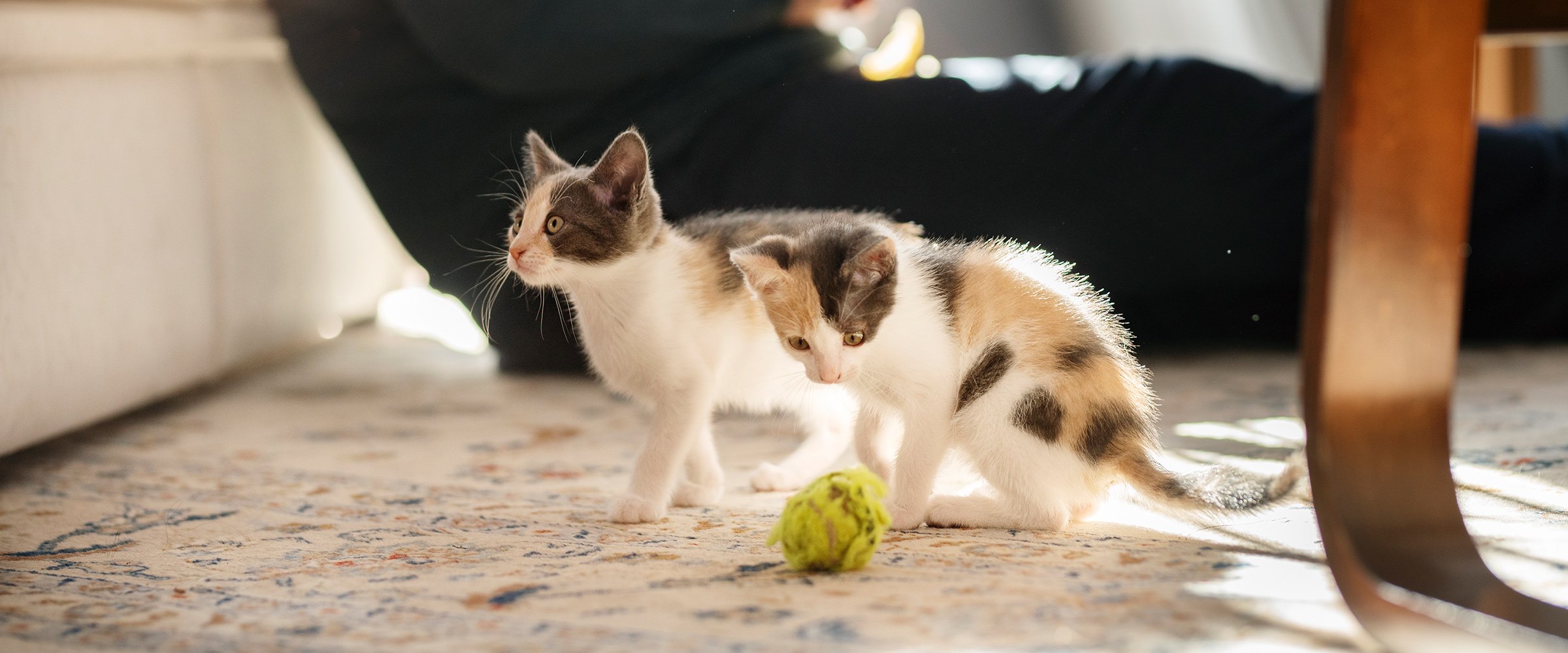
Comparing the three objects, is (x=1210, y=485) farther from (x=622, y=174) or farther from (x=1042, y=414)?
(x=622, y=174)

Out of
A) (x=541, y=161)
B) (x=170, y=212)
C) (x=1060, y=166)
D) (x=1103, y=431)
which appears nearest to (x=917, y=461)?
(x=1103, y=431)

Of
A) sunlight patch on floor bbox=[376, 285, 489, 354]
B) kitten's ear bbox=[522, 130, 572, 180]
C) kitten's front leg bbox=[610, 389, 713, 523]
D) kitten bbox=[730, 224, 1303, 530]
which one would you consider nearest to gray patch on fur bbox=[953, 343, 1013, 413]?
kitten bbox=[730, 224, 1303, 530]

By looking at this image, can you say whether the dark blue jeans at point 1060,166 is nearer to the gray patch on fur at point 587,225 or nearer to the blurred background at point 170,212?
the blurred background at point 170,212

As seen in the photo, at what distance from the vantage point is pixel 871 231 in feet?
3.59

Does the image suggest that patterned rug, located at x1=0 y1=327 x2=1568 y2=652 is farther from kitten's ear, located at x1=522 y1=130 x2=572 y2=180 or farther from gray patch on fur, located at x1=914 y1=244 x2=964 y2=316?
kitten's ear, located at x1=522 y1=130 x2=572 y2=180

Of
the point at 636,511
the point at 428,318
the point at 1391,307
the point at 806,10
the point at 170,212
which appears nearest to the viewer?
the point at 1391,307

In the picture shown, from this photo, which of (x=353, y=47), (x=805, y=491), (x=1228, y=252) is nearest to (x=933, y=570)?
(x=805, y=491)

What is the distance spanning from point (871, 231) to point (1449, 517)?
1.70ft

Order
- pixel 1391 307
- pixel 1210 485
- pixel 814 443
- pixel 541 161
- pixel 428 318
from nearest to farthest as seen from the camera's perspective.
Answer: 1. pixel 1391 307
2. pixel 1210 485
3. pixel 541 161
4. pixel 814 443
5. pixel 428 318

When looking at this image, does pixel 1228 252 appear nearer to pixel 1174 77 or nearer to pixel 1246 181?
pixel 1246 181

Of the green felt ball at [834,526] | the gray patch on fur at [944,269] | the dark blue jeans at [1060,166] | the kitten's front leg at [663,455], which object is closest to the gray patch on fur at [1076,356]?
the gray patch on fur at [944,269]

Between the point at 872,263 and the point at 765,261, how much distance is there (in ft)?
0.32

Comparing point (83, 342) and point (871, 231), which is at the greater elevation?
point (871, 231)

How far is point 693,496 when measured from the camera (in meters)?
1.27
